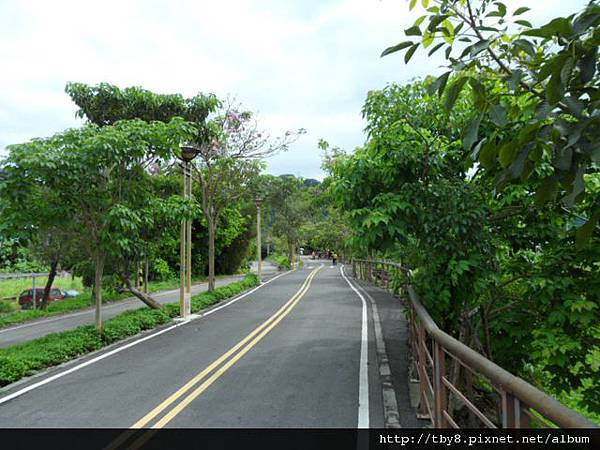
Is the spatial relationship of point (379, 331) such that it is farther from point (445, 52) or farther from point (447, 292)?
point (445, 52)

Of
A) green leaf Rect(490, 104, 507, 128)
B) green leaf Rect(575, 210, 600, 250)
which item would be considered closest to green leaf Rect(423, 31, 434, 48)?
green leaf Rect(490, 104, 507, 128)

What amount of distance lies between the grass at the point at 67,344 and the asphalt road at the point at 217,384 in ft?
0.95

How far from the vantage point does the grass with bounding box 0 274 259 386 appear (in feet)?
24.0

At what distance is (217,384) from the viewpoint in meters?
6.60

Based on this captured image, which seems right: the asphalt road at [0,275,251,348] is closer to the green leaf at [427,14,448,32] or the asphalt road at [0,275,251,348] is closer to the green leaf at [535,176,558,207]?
the green leaf at [427,14,448,32]

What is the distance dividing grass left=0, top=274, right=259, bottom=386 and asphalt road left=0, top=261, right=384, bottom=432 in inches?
11.4

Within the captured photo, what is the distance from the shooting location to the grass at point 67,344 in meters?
7.31

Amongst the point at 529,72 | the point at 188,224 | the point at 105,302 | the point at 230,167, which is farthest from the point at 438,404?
the point at 105,302

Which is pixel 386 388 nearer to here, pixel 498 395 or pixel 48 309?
pixel 498 395

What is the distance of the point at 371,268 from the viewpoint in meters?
25.2

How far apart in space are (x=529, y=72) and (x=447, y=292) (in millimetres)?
4192

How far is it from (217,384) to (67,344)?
3.94 metres

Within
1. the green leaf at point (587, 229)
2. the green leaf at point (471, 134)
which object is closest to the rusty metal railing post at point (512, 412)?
the green leaf at point (587, 229)

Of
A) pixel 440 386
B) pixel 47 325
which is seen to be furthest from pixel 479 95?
pixel 47 325
